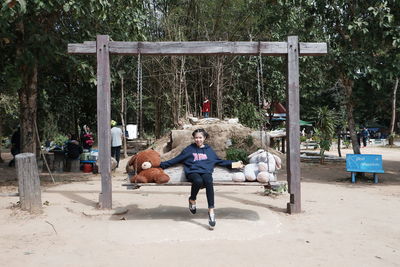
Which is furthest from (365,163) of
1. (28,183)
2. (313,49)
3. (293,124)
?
(28,183)

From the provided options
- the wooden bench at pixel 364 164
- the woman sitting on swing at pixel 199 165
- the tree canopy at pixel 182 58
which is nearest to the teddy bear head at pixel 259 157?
the woman sitting on swing at pixel 199 165

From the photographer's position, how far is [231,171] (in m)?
5.55

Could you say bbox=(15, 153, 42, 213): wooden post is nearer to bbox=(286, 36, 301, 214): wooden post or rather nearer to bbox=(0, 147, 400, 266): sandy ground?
bbox=(0, 147, 400, 266): sandy ground

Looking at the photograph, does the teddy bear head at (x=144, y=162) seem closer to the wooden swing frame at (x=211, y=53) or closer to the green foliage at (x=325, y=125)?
the wooden swing frame at (x=211, y=53)

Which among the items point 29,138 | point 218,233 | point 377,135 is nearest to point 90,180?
point 29,138

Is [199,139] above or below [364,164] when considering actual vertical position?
above

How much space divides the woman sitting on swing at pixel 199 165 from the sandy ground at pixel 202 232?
0.42 metres

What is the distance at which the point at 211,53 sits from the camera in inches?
232

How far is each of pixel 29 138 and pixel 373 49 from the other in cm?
868

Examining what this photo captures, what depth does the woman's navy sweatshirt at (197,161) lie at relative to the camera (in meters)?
5.24

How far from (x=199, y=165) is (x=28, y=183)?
2649 millimetres

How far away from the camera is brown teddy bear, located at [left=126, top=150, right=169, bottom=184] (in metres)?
5.21

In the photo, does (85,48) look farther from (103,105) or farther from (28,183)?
(28,183)

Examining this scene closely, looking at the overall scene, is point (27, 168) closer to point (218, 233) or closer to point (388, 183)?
point (218, 233)
